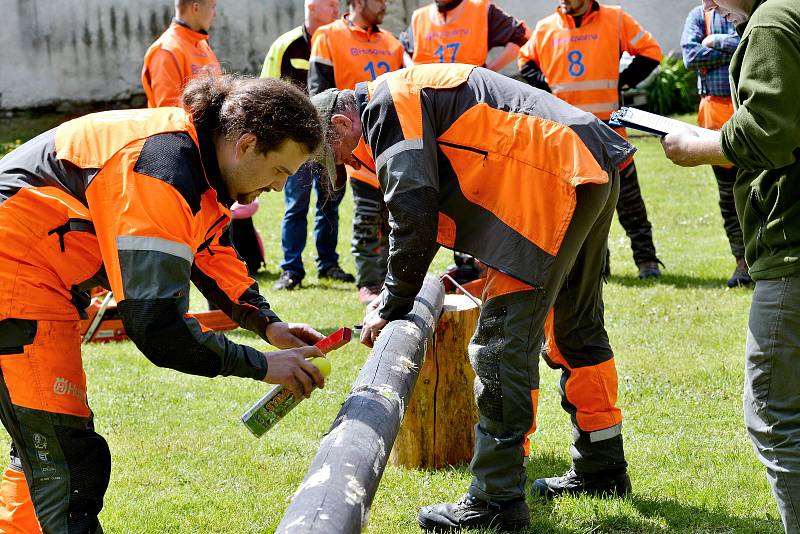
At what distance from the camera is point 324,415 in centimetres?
538

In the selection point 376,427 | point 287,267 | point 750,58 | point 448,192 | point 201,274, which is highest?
point 750,58

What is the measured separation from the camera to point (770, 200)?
3029 mm

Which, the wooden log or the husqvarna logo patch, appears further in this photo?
the husqvarna logo patch

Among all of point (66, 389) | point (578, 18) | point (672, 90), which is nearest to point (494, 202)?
point (66, 389)

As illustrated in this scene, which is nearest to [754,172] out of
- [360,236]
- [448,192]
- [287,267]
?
[448,192]

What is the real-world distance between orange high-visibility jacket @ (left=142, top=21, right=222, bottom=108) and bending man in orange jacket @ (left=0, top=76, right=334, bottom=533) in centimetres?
395

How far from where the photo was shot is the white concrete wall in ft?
57.6

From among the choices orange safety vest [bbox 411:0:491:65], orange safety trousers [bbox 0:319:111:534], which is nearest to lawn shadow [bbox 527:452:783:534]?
orange safety trousers [bbox 0:319:111:534]

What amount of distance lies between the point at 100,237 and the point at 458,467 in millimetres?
2444

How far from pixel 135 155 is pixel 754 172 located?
6.69 ft

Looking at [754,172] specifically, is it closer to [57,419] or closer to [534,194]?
[534,194]

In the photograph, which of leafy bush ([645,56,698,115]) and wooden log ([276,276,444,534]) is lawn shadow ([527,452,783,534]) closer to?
wooden log ([276,276,444,534])

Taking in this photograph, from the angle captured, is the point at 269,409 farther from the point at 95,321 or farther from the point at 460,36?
the point at 460,36

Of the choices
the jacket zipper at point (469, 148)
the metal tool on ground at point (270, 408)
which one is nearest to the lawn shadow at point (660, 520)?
the metal tool on ground at point (270, 408)
